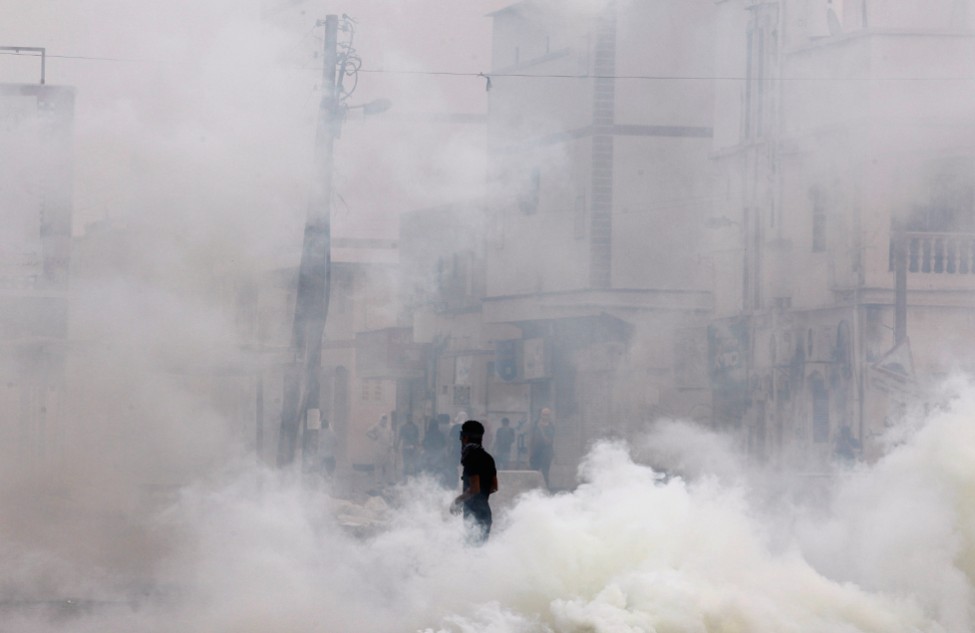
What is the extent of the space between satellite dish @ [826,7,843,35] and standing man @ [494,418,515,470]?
8.70 metres

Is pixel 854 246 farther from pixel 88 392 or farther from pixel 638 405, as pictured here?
pixel 88 392

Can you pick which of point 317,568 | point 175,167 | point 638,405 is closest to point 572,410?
point 638,405

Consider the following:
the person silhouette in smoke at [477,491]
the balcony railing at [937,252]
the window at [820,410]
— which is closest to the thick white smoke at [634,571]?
the person silhouette in smoke at [477,491]

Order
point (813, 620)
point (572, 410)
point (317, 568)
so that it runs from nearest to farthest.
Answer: point (813, 620)
point (317, 568)
point (572, 410)

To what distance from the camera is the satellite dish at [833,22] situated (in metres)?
28.5

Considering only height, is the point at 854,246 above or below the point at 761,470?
above

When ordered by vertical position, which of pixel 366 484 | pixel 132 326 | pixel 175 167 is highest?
pixel 175 167

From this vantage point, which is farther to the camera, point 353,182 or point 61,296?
point 353,182

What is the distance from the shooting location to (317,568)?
40.7 ft

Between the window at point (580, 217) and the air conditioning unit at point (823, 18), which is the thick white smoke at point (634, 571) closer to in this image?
the air conditioning unit at point (823, 18)

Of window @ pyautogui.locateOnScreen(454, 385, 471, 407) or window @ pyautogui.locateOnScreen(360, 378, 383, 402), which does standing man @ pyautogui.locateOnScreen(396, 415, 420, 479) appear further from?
window @ pyautogui.locateOnScreen(360, 378, 383, 402)

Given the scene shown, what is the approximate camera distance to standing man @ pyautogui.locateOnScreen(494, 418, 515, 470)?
81.7ft

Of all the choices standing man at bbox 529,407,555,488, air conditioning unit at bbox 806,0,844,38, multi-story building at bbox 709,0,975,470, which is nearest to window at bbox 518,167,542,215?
multi-story building at bbox 709,0,975,470

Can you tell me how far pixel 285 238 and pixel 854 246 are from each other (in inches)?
360
